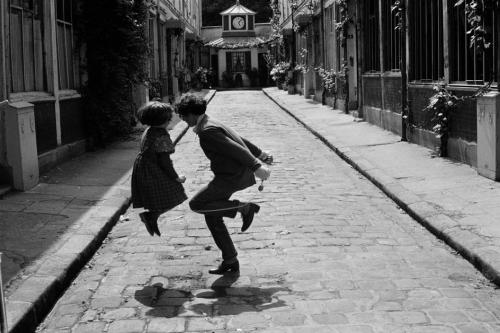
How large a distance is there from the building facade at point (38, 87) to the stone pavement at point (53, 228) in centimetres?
42

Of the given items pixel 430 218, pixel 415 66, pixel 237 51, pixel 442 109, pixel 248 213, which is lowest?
pixel 430 218

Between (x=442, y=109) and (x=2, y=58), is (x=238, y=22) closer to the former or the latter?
(x=442, y=109)

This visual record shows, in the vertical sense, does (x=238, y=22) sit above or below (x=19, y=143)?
above

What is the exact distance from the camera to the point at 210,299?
4957mm

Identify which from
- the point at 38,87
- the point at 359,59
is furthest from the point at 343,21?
the point at 38,87

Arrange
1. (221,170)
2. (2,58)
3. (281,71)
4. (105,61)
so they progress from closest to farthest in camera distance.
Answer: (221,170) < (2,58) < (105,61) < (281,71)

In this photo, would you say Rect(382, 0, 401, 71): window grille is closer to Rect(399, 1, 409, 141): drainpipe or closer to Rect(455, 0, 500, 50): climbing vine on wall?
Rect(399, 1, 409, 141): drainpipe

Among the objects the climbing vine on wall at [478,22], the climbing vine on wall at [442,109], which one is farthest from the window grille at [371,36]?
the climbing vine on wall at [478,22]

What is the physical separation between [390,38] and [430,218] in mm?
9022

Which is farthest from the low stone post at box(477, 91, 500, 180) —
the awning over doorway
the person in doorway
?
the awning over doorway

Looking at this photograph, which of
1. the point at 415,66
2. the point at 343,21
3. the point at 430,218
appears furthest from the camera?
the point at 343,21

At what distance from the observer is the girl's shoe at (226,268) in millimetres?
5516

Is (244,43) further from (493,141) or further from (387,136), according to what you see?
(493,141)

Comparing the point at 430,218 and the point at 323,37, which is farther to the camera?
the point at 323,37
